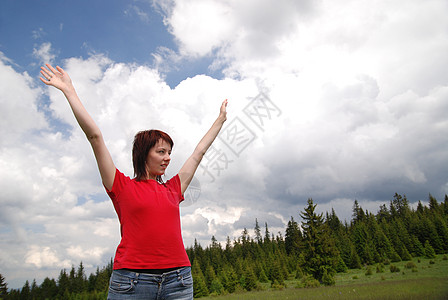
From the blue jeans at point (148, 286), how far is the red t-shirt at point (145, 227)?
0.06m

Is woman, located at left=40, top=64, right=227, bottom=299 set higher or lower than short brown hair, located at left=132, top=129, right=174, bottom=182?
lower

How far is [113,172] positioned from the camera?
2.04 meters

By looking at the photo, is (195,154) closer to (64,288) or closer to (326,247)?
(326,247)

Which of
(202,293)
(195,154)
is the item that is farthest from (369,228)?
(195,154)

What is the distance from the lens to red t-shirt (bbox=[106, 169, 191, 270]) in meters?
1.89

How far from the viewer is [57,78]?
6.79ft

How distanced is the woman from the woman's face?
91 millimetres

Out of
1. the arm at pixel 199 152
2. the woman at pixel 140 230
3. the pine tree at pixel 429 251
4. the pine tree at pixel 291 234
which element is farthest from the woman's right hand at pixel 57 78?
the pine tree at pixel 291 234

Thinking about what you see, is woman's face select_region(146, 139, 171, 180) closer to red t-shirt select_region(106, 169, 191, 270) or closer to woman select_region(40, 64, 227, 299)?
woman select_region(40, 64, 227, 299)

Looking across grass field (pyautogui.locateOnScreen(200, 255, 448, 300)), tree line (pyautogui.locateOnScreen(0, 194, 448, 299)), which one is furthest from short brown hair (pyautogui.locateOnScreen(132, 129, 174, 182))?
tree line (pyautogui.locateOnScreen(0, 194, 448, 299))

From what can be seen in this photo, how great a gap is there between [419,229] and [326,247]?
41.4m

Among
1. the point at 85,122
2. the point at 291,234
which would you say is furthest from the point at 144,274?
the point at 291,234

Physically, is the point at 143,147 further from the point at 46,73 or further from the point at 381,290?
the point at 381,290

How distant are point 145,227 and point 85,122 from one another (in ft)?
2.71
